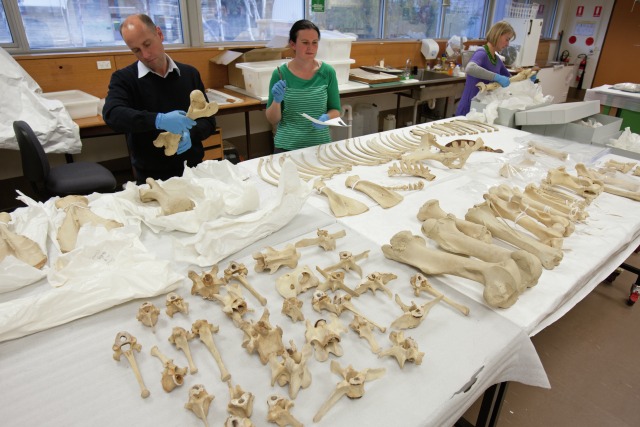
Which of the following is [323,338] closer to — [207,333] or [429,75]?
[207,333]

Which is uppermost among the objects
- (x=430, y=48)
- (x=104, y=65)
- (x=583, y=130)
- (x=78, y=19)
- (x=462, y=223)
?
(x=78, y=19)

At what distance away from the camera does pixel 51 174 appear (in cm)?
304

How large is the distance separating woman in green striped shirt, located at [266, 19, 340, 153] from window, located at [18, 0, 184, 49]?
2.60m

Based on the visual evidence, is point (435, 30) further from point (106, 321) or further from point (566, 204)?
point (106, 321)

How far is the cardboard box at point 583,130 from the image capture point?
3082mm

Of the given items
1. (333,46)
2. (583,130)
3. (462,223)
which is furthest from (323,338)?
(333,46)

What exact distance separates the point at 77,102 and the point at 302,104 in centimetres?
202

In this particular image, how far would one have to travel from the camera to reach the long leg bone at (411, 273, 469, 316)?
53.2 inches

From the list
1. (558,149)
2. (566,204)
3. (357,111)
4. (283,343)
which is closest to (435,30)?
(357,111)

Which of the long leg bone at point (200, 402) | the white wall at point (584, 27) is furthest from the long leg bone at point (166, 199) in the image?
the white wall at point (584, 27)

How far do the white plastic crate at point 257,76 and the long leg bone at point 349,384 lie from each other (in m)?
3.77

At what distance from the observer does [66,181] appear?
9.66 ft

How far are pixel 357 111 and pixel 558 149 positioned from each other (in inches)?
145

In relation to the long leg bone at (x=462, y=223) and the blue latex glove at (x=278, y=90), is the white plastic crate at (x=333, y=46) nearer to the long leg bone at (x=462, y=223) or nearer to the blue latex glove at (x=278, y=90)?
the blue latex glove at (x=278, y=90)
